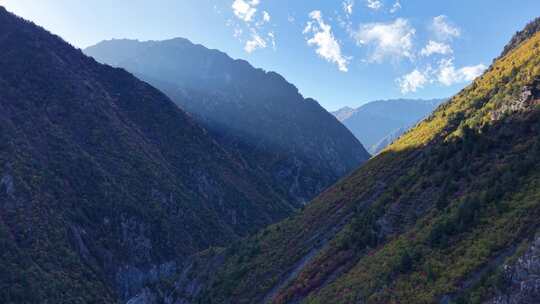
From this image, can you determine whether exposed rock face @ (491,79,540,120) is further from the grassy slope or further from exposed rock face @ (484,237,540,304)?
exposed rock face @ (484,237,540,304)

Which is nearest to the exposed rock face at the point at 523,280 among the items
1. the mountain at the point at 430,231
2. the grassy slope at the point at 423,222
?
the mountain at the point at 430,231

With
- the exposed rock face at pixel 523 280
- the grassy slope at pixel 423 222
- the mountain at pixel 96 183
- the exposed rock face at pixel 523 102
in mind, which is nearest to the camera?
the exposed rock face at pixel 523 280

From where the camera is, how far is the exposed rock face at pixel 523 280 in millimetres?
18750

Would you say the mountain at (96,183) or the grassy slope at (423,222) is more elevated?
the mountain at (96,183)

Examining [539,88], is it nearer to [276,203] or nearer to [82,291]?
[82,291]

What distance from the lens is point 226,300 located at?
52.0 m

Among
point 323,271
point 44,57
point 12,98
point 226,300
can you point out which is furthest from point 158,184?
point 323,271

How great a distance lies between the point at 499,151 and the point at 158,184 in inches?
3772

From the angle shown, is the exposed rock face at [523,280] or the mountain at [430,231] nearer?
the exposed rock face at [523,280]

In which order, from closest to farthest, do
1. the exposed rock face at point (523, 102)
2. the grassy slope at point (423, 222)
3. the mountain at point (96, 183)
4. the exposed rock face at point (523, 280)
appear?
the exposed rock face at point (523, 280) → the grassy slope at point (423, 222) → the exposed rock face at point (523, 102) → the mountain at point (96, 183)

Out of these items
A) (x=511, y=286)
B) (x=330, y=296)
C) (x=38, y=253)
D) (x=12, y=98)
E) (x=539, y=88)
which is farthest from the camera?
(x=12, y=98)

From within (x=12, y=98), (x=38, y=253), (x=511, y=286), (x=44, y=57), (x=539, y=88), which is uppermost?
(x=44, y=57)

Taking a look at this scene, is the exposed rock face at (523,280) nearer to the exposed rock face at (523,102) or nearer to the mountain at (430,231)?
the mountain at (430,231)

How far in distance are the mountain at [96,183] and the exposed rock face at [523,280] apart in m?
64.3
